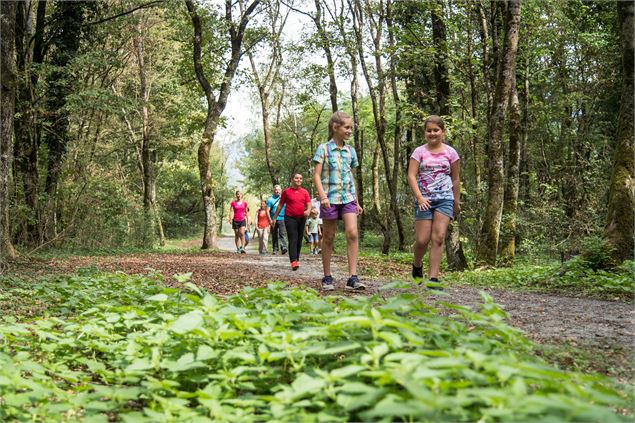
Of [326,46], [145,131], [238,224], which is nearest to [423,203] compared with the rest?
[238,224]

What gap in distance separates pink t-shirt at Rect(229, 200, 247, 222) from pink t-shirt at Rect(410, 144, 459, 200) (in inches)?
533

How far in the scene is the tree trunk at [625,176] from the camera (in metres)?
7.90

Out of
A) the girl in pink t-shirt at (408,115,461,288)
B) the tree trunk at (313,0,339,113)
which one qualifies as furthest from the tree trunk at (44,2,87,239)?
the girl in pink t-shirt at (408,115,461,288)

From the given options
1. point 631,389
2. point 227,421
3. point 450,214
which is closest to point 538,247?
point 450,214

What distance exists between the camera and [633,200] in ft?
25.7

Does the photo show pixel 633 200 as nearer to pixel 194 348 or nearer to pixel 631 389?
pixel 631 389

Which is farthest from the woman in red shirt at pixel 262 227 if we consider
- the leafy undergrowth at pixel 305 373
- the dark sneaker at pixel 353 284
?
the leafy undergrowth at pixel 305 373

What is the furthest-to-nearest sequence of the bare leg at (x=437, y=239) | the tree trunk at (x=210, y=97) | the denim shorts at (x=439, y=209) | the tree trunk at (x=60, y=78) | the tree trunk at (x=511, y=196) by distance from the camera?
1. the tree trunk at (x=210, y=97)
2. the tree trunk at (x=60, y=78)
3. the tree trunk at (x=511, y=196)
4. the denim shorts at (x=439, y=209)
5. the bare leg at (x=437, y=239)

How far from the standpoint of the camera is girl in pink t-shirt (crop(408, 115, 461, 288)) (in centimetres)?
656

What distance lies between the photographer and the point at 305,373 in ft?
9.08

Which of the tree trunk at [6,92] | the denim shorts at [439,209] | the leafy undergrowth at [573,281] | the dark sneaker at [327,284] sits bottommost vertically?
the leafy undergrowth at [573,281]

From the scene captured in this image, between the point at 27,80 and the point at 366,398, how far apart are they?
17.8 metres

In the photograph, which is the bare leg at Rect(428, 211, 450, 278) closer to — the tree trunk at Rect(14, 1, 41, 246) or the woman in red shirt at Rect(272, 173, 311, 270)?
the woman in red shirt at Rect(272, 173, 311, 270)

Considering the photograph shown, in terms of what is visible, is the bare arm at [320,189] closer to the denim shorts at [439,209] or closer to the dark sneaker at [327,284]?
the dark sneaker at [327,284]
